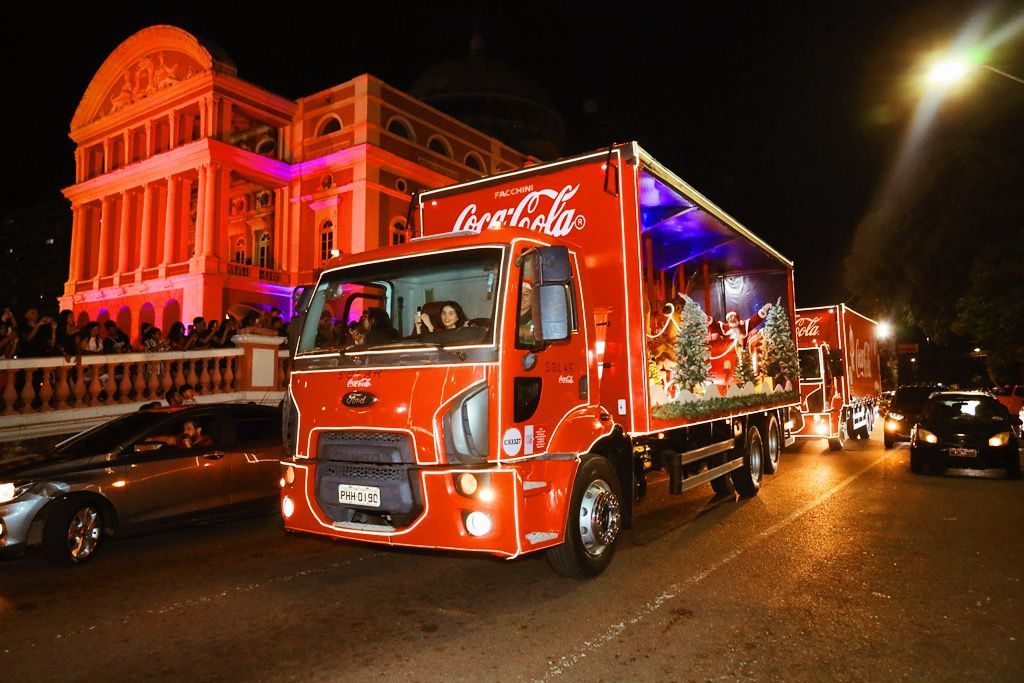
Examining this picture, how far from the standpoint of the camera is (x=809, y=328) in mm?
17641

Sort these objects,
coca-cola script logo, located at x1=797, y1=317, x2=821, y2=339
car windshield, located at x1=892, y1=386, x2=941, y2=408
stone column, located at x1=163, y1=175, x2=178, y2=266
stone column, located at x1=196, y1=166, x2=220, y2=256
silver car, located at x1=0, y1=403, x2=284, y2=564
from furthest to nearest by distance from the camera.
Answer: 1. stone column, located at x1=163, y1=175, x2=178, y2=266
2. stone column, located at x1=196, y1=166, x2=220, y2=256
3. coca-cola script logo, located at x1=797, y1=317, x2=821, y2=339
4. car windshield, located at x1=892, y1=386, x2=941, y2=408
5. silver car, located at x1=0, y1=403, x2=284, y2=564

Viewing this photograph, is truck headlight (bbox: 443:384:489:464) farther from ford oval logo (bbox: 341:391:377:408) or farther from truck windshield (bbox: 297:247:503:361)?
ford oval logo (bbox: 341:391:377:408)

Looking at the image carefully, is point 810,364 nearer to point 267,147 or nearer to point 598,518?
point 598,518

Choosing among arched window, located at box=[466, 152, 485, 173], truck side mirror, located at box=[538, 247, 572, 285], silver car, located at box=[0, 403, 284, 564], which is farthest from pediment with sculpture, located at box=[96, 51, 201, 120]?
truck side mirror, located at box=[538, 247, 572, 285]

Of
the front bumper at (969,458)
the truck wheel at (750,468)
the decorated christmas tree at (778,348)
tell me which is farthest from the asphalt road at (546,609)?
the front bumper at (969,458)

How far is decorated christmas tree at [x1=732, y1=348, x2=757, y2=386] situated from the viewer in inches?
360

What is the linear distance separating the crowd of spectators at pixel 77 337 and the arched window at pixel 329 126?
2326 cm

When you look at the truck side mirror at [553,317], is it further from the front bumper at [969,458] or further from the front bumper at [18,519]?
the front bumper at [969,458]

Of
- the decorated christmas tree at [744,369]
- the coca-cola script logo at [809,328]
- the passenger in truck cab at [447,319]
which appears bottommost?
the decorated christmas tree at [744,369]

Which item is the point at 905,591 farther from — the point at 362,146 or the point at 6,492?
the point at 362,146

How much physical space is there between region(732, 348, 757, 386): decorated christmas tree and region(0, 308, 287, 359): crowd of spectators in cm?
861

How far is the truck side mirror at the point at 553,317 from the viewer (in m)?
4.82

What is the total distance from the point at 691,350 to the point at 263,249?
115 feet

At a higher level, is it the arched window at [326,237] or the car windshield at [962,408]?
the arched window at [326,237]
